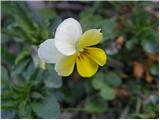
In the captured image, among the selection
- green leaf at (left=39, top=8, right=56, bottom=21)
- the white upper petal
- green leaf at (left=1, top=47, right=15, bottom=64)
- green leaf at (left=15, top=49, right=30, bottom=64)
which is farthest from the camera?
green leaf at (left=39, top=8, right=56, bottom=21)

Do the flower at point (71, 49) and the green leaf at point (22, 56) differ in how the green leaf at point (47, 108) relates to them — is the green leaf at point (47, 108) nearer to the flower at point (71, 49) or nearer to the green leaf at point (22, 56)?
the green leaf at point (22, 56)

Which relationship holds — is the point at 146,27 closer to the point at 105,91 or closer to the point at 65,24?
the point at 105,91

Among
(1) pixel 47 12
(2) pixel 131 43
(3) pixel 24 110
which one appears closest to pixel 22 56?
(3) pixel 24 110

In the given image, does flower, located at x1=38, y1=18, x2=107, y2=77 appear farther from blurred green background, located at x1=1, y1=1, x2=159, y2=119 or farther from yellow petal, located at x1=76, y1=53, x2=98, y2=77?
blurred green background, located at x1=1, y1=1, x2=159, y2=119

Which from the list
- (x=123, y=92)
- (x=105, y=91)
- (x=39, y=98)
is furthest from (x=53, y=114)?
(x=123, y=92)

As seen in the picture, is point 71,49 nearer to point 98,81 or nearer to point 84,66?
point 84,66

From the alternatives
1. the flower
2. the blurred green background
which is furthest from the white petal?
the blurred green background

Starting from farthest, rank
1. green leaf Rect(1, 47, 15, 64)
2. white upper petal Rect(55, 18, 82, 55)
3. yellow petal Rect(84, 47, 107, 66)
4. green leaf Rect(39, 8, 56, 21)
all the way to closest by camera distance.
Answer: green leaf Rect(39, 8, 56, 21), green leaf Rect(1, 47, 15, 64), yellow petal Rect(84, 47, 107, 66), white upper petal Rect(55, 18, 82, 55)
